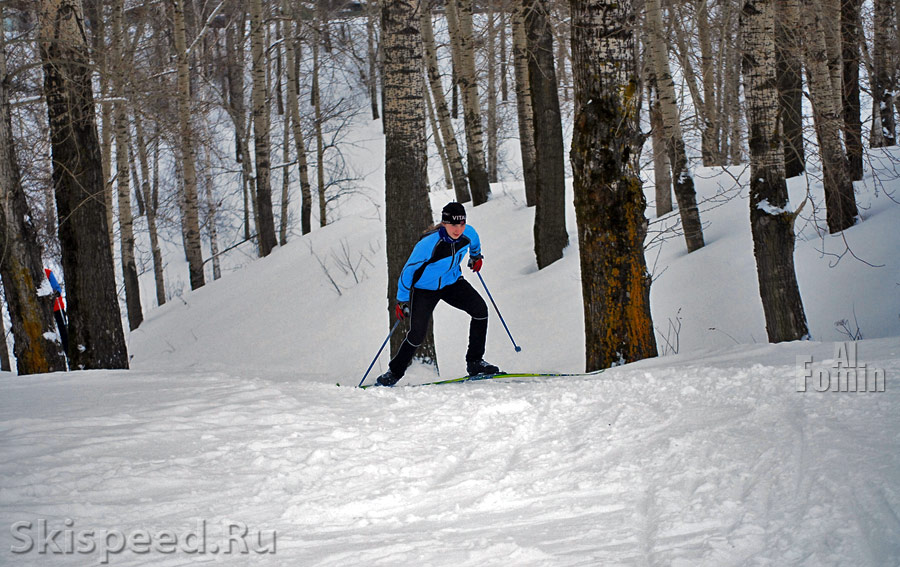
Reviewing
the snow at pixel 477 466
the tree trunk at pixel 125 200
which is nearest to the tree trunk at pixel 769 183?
the snow at pixel 477 466

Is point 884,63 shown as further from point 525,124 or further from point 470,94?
point 470,94

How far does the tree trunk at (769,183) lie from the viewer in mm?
6441

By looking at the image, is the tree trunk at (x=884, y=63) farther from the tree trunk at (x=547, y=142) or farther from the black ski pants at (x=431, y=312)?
the black ski pants at (x=431, y=312)

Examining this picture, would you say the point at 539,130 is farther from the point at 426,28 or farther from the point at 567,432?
the point at 567,432

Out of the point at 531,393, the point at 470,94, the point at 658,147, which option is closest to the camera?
the point at 531,393

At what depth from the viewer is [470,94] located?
13805 mm

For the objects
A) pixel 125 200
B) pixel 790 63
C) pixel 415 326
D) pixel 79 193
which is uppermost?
pixel 790 63

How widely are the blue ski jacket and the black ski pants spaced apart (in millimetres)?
74

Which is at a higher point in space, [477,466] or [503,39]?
[503,39]

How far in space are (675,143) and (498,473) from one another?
722 centimetres

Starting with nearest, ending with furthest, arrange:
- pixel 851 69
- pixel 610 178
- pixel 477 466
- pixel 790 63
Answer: pixel 477 466
pixel 610 178
pixel 790 63
pixel 851 69
